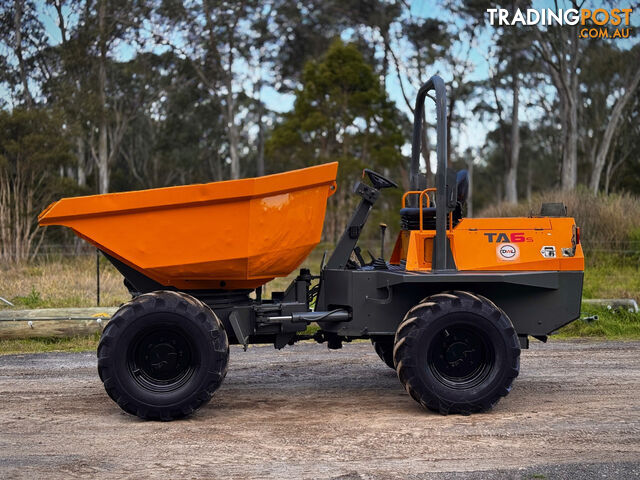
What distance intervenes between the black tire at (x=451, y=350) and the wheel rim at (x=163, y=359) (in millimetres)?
1640

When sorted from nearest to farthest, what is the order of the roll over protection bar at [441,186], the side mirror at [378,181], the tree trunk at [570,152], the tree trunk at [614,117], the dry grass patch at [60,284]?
the roll over protection bar at [441,186] < the side mirror at [378,181] < the dry grass patch at [60,284] < the tree trunk at [614,117] < the tree trunk at [570,152]

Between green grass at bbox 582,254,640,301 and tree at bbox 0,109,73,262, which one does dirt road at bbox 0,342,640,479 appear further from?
tree at bbox 0,109,73,262

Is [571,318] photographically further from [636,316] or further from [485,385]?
[636,316]

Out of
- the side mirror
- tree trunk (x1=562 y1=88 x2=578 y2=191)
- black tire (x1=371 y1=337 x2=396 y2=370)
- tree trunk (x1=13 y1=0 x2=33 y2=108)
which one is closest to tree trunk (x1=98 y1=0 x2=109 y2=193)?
tree trunk (x1=13 y1=0 x2=33 y2=108)

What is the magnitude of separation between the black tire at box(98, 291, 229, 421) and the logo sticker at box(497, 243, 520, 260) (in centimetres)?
232

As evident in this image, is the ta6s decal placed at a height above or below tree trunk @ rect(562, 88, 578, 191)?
below

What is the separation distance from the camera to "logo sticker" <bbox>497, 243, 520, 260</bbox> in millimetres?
6418

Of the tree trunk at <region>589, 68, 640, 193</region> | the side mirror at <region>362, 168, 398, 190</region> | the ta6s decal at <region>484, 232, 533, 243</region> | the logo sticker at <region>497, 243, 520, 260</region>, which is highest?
the tree trunk at <region>589, 68, 640, 193</region>

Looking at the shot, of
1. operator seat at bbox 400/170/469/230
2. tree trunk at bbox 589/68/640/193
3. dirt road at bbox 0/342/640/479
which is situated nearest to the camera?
dirt road at bbox 0/342/640/479

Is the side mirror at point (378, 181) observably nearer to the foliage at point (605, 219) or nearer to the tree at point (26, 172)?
the foliage at point (605, 219)

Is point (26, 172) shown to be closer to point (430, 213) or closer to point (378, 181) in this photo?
point (378, 181)

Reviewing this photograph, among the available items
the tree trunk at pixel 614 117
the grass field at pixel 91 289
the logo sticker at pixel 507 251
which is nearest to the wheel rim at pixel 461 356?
the logo sticker at pixel 507 251

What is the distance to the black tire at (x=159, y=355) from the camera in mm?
5973

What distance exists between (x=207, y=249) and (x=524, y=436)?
270 cm
